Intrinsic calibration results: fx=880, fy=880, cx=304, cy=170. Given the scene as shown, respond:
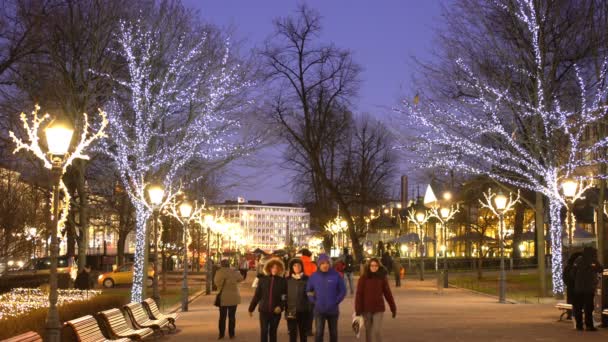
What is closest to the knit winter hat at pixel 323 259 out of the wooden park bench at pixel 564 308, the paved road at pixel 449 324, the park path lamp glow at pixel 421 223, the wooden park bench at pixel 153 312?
the paved road at pixel 449 324

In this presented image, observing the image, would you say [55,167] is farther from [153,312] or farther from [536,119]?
[536,119]

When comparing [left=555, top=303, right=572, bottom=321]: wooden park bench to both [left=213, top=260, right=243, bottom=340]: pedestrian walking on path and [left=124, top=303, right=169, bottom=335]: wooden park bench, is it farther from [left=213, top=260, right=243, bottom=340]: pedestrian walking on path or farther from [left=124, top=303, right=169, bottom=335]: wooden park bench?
[left=124, top=303, right=169, bottom=335]: wooden park bench

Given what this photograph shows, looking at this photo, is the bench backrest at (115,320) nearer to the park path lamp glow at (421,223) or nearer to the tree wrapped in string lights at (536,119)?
the tree wrapped in string lights at (536,119)

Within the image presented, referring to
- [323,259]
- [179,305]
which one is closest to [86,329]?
[323,259]

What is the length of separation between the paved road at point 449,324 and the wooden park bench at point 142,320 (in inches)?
15.3

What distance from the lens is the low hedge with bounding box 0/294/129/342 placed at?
40.5ft

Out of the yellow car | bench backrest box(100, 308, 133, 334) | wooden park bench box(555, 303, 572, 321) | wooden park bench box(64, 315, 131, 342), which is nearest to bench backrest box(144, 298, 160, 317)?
bench backrest box(100, 308, 133, 334)

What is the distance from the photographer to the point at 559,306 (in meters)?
21.5

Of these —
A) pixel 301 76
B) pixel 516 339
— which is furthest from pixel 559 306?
pixel 301 76

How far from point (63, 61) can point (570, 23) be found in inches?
657

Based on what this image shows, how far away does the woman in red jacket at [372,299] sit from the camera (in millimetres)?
14281

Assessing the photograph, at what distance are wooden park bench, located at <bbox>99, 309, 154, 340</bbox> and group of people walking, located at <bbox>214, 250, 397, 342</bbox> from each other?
2323 mm

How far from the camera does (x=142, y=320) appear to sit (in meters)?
18.7

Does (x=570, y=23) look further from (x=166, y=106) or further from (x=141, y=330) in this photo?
(x=141, y=330)
